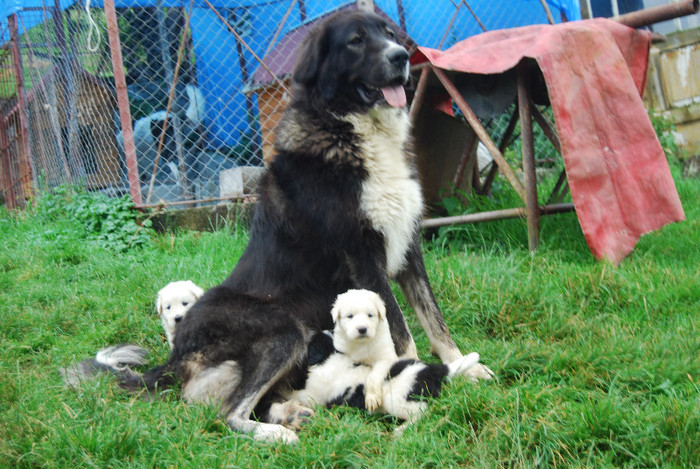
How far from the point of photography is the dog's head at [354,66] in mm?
3137

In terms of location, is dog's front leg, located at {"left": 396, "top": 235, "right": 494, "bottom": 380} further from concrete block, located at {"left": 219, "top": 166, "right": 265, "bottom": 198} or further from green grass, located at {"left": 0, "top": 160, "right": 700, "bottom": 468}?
concrete block, located at {"left": 219, "top": 166, "right": 265, "bottom": 198}

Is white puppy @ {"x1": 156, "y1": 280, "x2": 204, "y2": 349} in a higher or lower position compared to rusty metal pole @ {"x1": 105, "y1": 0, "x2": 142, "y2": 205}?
lower

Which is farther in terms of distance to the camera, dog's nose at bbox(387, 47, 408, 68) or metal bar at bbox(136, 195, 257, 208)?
metal bar at bbox(136, 195, 257, 208)

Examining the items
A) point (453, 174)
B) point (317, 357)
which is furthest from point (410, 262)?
point (453, 174)

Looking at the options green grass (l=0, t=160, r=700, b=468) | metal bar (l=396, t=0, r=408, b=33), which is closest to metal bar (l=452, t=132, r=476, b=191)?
green grass (l=0, t=160, r=700, b=468)

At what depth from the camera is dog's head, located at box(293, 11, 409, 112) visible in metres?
3.14

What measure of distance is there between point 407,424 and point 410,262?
993 millimetres

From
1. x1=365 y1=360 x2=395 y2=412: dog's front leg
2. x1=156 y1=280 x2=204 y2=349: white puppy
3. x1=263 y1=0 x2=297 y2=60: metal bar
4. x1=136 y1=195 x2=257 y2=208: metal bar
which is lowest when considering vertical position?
x1=365 y1=360 x2=395 y2=412: dog's front leg

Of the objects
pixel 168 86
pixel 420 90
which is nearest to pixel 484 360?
pixel 420 90

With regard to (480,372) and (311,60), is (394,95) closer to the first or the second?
(311,60)

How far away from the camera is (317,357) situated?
9.49 feet

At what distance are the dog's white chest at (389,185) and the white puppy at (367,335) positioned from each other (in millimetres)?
341

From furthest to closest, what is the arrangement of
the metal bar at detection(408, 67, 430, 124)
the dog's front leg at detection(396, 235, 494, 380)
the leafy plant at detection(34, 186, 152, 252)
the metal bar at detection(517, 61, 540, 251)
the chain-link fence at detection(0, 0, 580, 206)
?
the chain-link fence at detection(0, 0, 580, 206) → the leafy plant at detection(34, 186, 152, 252) → the metal bar at detection(408, 67, 430, 124) → the metal bar at detection(517, 61, 540, 251) → the dog's front leg at detection(396, 235, 494, 380)

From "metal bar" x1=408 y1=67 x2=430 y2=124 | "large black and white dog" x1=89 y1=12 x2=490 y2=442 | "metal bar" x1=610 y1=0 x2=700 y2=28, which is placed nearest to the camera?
"large black and white dog" x1=89 y1=12 x2=490 y2=442
